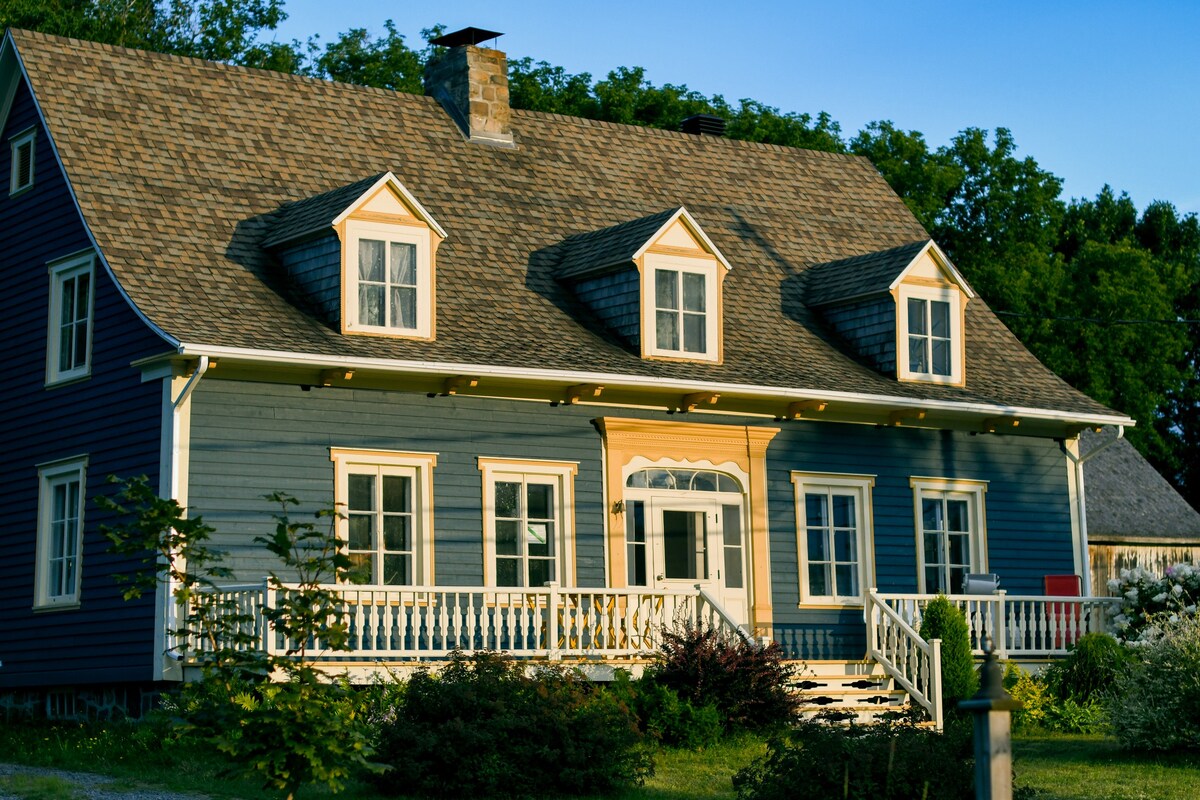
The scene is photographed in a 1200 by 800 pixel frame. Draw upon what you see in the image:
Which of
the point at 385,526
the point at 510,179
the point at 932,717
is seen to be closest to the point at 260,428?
the point at 385,526

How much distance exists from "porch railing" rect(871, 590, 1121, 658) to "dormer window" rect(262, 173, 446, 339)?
6.66 meters

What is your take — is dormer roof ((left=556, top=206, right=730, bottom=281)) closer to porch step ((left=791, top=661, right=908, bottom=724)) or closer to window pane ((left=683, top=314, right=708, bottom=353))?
window pane ((left=683, top=314, right=708, bottom=353))

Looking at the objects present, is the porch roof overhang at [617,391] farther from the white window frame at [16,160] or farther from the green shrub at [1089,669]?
the white window frame at [16,160]

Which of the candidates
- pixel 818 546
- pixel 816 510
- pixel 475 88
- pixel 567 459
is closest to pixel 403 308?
pixel 567 459

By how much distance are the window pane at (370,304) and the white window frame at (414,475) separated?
1536 millimetres

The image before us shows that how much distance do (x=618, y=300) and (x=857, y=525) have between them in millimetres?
4472

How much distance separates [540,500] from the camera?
21797mm

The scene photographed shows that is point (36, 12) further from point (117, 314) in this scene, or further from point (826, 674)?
point (826, 674)

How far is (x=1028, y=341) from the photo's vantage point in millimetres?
44125

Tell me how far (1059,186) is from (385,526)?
28.9 metres

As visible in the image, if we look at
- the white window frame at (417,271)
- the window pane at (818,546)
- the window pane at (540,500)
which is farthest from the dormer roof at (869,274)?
the white window frame at (417,271)

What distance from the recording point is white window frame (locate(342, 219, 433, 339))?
2052 centimetres

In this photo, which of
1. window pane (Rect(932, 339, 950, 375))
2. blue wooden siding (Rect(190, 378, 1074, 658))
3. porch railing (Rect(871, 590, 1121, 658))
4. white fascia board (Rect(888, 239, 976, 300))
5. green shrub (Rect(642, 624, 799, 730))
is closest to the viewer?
green shrub (Rect(642, 624, 799, 730))

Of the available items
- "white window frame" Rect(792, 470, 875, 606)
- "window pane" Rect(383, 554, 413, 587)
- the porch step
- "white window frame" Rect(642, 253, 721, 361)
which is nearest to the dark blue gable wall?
"window pane" Rect(383, 554, 413, 587)
